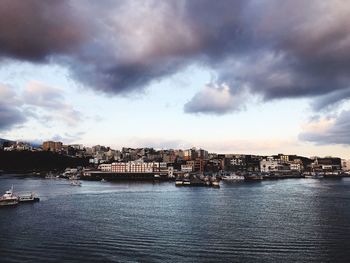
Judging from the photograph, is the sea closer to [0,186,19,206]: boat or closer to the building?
[0,186,19,206]: boat

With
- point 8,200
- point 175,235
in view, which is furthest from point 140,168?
point 175,235

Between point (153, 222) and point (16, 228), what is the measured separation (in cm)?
905

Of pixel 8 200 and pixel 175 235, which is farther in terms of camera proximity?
pixel 8 200

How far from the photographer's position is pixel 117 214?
30875mm

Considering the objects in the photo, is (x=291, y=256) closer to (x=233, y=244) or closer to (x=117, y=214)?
(x=233, y=244)

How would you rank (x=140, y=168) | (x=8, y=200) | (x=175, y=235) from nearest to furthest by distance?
(x=175, y=235)
(x=8, y=200)
(x=140, y=168)

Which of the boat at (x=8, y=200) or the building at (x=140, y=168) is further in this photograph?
the building at (x=140, y=168)

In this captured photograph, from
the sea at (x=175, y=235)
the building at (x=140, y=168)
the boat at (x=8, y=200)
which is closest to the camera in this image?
the sea at (x=175, y=235)

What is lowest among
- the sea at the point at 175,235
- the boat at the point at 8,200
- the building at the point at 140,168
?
the sea at the point at 175,235

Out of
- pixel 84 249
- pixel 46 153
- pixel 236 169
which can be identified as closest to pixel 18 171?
pixel 46 153

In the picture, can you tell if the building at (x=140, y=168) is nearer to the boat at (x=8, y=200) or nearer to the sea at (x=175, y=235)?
the boat at (x=8, y=200)

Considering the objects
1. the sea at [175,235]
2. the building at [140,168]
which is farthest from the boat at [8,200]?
the building at [140,168]

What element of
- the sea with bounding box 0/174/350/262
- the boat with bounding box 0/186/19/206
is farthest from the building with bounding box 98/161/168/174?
the sea with bounding box 0/174/350/262

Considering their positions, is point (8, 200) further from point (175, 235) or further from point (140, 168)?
point (140, 168)
